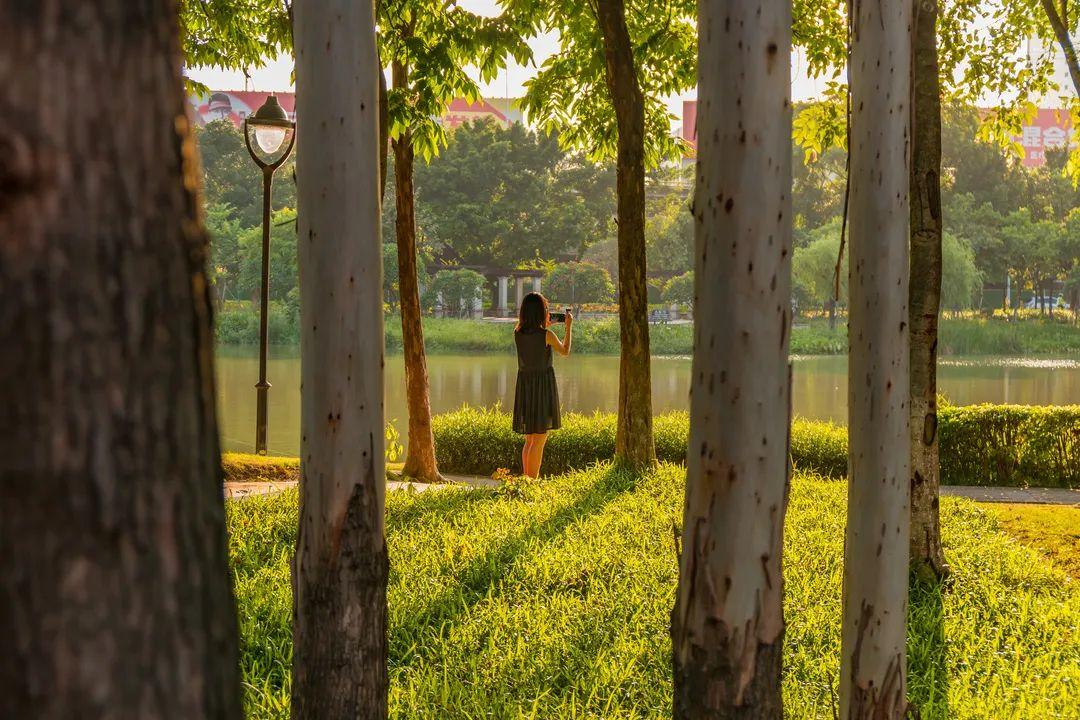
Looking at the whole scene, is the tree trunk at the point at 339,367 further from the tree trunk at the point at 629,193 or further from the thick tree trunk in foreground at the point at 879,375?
the tree trunk at the point at 629,193

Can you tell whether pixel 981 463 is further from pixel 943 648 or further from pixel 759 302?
pixel 759 302

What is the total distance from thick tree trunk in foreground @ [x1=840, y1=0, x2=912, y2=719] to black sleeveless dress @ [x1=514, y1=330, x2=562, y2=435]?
5.28 meters

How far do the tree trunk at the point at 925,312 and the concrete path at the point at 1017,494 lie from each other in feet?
14.5

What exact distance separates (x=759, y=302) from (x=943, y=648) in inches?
93.5

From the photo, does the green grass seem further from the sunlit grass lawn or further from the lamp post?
the lamp post

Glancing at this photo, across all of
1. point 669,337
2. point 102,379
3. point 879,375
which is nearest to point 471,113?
point 669,337

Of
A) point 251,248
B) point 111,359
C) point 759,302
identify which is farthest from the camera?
point 251,248

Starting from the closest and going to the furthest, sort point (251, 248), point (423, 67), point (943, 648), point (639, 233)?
point (943, 648) < point (423, 67) < point (639, 233) < point (251, 248)

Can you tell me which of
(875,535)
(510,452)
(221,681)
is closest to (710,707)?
(875,535)

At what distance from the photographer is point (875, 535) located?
313 cm

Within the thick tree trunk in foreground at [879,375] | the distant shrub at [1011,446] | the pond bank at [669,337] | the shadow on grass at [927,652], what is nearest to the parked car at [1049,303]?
the pond bank at [669,337]

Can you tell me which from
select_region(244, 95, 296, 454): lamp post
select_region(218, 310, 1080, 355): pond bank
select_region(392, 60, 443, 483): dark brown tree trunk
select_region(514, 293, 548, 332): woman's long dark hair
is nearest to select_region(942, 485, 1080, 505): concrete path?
select_region(514, 293, 548, 332): woman's long dark hair

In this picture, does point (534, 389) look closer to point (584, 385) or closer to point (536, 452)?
point (536, 452)

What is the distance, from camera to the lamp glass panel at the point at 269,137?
9.40m
